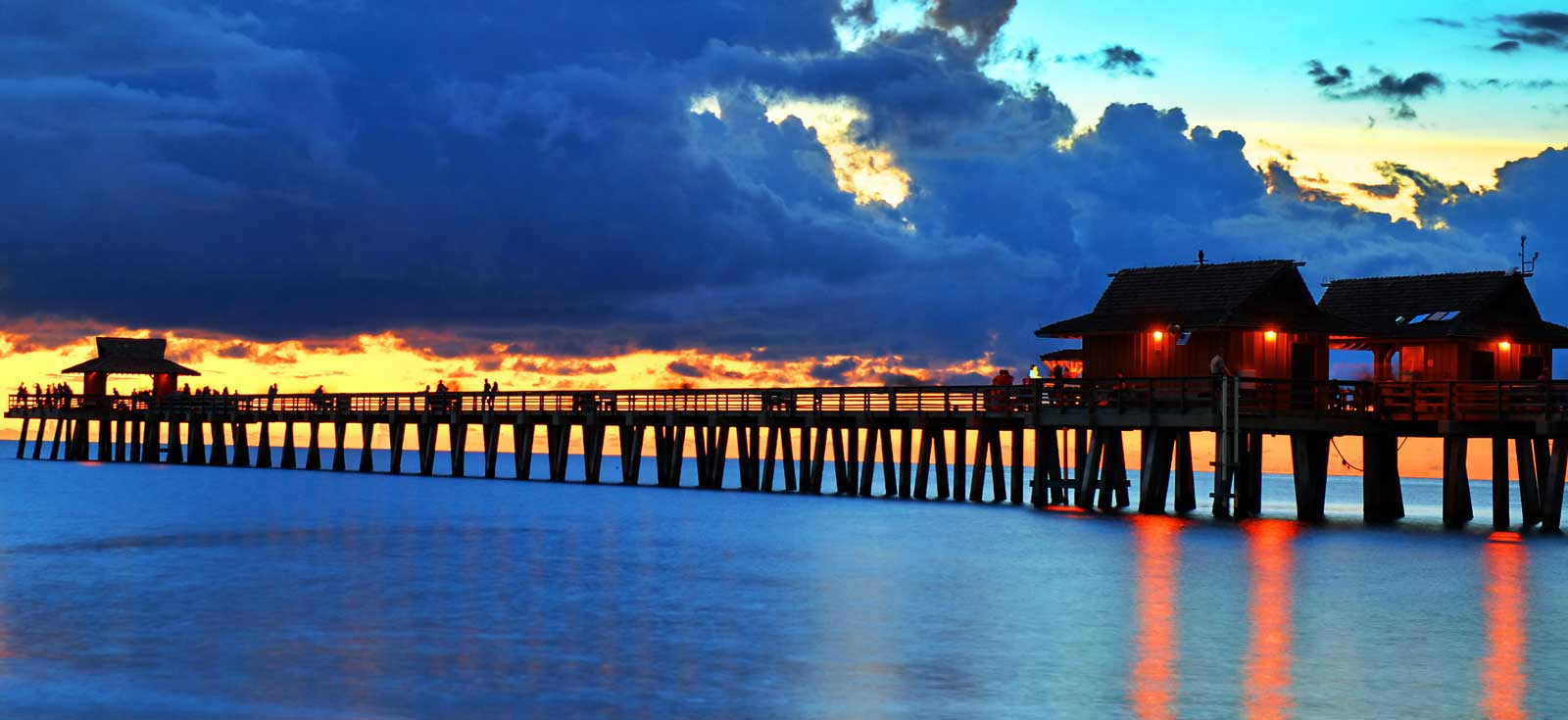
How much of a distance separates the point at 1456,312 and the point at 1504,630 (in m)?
23.2

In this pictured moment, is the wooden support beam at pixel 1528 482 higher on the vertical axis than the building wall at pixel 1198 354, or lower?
lower

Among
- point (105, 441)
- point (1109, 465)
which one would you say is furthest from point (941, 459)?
point (105, 441)

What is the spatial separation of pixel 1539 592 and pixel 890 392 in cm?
2206

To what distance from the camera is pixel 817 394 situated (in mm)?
52438

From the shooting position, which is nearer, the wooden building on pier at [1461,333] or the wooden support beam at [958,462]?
the wooden building on pier at [1461,333]

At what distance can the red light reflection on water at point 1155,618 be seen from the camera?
19.8 meters

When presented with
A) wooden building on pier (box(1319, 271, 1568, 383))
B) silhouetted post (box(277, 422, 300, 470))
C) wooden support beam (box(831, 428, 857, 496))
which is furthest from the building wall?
silhouetted post (box(277, 422, 300, 470))

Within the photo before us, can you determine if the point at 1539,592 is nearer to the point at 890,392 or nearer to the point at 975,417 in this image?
the point at 975,417

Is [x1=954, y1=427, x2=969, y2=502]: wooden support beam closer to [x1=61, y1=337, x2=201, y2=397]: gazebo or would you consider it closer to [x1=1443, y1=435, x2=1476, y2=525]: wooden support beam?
[x1=1443, y1=435, x2=1476, y2=525]: wooden support beam

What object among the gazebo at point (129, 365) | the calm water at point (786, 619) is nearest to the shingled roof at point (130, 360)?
the gazebo at point (129, 365)

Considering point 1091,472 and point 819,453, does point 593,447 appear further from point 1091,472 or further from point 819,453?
point 1091,472

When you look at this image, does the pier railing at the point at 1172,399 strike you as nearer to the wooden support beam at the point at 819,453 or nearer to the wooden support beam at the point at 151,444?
the wooden support beam at the point at 819,453

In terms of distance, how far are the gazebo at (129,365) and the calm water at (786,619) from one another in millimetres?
38685

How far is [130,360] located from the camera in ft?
283
